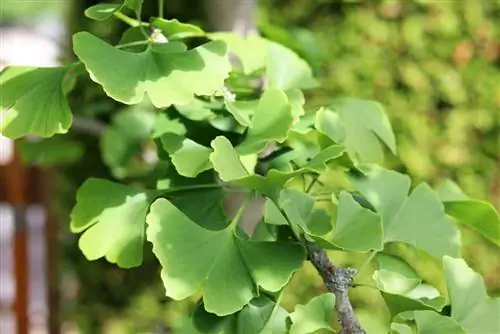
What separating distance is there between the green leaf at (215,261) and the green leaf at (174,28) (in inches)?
5.1

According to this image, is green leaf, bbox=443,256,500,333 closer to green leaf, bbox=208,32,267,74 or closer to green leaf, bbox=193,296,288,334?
green leaf, bbox=193,296,288,334

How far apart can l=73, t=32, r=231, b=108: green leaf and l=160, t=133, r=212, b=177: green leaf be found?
46mm

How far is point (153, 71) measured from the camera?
1.53 feet

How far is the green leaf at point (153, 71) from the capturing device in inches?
17.8

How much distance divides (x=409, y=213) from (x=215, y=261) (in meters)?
0.16

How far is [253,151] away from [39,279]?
2818 mm

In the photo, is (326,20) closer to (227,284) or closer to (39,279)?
(227,284)

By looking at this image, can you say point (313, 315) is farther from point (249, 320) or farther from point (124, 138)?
point (124, 138)

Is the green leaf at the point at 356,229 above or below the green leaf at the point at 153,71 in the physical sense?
below

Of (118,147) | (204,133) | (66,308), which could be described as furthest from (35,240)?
(204,133)

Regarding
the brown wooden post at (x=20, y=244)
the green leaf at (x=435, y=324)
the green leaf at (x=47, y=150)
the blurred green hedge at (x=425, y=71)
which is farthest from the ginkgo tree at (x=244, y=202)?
the brown wooden post at (x=20, y=244)

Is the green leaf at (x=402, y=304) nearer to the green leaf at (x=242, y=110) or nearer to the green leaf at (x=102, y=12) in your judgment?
the green leaf at (x=242, y=110)

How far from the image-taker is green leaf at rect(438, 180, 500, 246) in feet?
1.79

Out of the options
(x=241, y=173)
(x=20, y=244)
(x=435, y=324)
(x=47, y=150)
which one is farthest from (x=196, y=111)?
(x=20, y=244)
